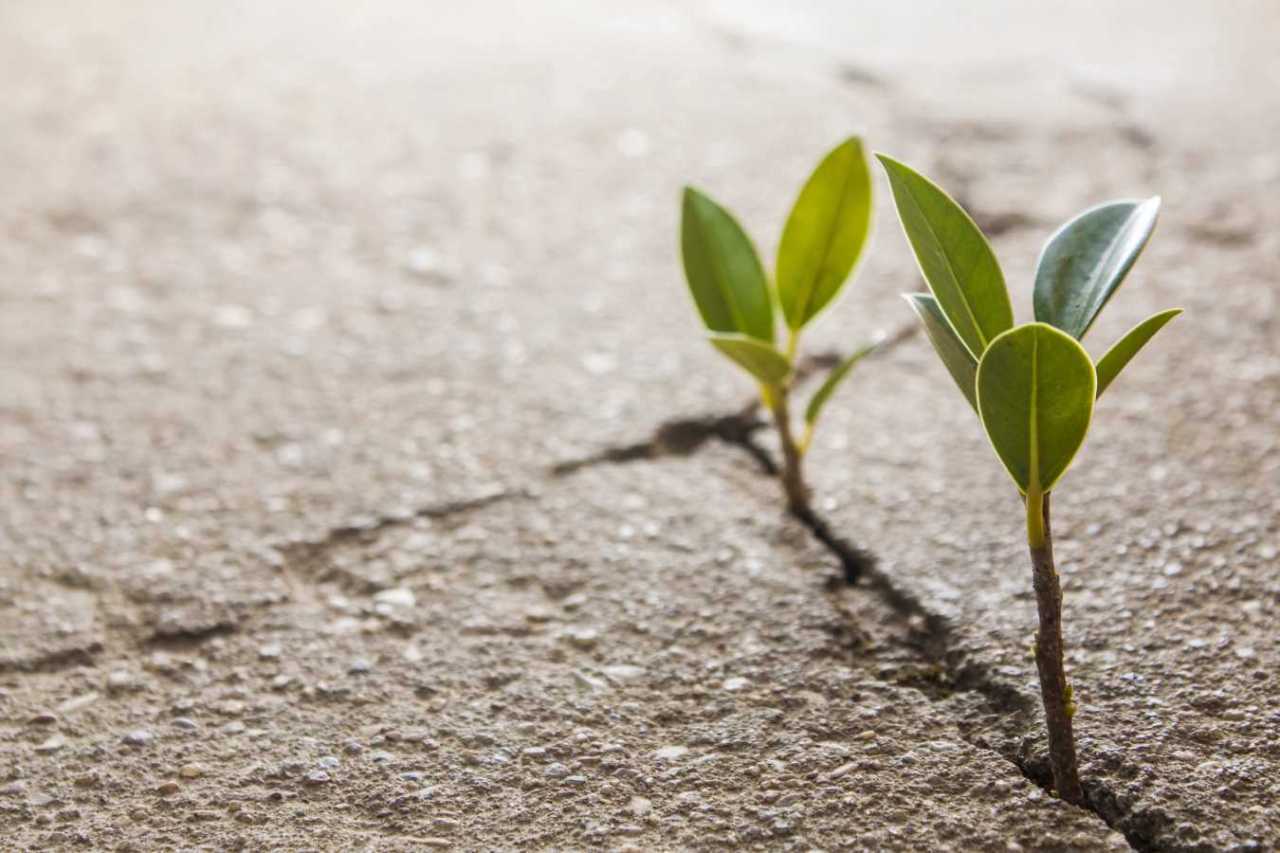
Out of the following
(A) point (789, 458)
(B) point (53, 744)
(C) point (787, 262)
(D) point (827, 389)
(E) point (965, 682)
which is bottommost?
(B) point (53, 744)

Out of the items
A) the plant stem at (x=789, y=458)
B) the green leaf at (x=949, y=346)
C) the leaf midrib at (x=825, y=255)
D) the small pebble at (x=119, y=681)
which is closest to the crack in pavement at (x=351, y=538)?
the small pebble at (x=119, y=681)

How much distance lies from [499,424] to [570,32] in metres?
1.54

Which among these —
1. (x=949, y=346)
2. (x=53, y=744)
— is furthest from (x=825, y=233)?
(x=53, y=744)

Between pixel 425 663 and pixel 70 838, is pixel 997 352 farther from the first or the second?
pixel 70 838

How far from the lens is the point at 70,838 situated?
41.4 inches

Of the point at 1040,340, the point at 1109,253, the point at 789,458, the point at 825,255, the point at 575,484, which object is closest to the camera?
the point at 1040,340

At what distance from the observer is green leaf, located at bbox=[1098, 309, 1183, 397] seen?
85 cm

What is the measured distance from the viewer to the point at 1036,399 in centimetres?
86

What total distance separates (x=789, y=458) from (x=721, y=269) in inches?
9.2

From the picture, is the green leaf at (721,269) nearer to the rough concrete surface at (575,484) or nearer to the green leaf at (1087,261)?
the rough concrete surface at (575,484)

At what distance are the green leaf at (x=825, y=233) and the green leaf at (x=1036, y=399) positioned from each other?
0.40m

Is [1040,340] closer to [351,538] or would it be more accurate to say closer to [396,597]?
[396,597]

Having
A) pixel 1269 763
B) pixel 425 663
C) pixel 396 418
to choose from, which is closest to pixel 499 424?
pixel 396 418

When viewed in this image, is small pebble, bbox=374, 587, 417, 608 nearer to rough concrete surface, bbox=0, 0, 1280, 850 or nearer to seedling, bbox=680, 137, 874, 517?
rough concrete surface, bbox=0, 0, 1280, 850
